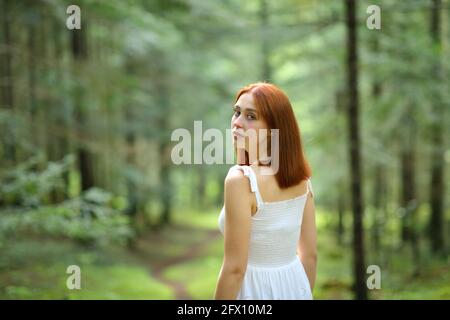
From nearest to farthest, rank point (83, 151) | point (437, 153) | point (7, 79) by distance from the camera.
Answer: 1. point (7, 79)
2. point (437, 153)
3. point (83, 151)

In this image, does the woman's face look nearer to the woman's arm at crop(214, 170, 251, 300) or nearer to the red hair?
the red hair

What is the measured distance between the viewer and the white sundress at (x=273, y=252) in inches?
102

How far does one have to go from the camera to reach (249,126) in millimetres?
2605

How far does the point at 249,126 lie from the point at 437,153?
980 centimetres

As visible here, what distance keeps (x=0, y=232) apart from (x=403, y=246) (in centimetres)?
1170

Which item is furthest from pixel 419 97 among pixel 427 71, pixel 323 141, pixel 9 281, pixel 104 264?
pixel 104 264

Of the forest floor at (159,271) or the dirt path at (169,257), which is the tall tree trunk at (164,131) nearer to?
the dirt path at (169,257)

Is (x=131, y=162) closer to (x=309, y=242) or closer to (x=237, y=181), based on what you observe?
(x=309, y=242)

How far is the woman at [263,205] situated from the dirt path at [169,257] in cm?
905

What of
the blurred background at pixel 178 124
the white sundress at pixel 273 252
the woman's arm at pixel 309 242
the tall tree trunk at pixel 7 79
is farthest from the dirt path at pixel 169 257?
the white sundress at pixel 273 252

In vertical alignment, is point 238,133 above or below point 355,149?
above

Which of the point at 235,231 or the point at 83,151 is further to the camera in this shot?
the point at 83,151

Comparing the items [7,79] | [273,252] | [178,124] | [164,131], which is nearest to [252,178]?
[273,252]

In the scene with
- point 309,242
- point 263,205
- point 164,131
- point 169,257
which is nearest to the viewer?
point 263,205
